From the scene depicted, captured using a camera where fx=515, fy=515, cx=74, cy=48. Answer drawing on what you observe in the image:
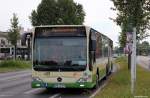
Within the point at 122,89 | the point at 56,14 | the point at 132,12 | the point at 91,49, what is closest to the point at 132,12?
the point at 132,12

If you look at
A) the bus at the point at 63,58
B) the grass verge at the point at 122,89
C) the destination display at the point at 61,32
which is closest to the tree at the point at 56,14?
the grass verge at the point at 122,89

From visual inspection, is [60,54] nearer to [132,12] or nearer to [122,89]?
[122,89]

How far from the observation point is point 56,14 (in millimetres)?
96250

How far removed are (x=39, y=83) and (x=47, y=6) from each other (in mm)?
75992

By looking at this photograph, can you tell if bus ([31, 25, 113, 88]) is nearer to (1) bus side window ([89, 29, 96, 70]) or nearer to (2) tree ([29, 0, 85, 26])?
(1) bus side window ([89, 29, 96, 70])

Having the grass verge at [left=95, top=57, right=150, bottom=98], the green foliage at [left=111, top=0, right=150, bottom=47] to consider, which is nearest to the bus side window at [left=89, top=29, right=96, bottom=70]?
the grass verge at [left=95, top=57, right=150, bottom=98]

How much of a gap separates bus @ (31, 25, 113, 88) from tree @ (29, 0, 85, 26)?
72.3 metres

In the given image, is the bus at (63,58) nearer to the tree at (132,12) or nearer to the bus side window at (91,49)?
the bus side window at (91,49)

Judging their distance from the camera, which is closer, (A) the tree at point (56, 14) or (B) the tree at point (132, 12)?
(B) the tree at point (132, 12)

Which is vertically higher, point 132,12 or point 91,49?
point 132,12

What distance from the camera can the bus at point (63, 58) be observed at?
20.7 m

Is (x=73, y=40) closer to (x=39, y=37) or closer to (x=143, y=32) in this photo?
(x=39, y=37)

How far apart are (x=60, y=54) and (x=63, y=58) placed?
217 mm

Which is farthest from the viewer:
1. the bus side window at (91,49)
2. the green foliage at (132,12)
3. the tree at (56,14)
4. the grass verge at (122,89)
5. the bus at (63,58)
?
the tree at (56,14)
